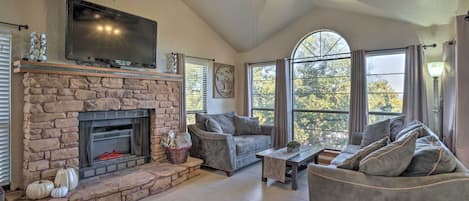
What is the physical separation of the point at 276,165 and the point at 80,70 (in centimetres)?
288

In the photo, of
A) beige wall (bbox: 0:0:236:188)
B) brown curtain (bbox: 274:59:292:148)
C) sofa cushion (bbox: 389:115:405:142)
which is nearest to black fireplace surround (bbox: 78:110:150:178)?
beige wall (bbox: 0:0:236:188)

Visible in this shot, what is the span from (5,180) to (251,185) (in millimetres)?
2992

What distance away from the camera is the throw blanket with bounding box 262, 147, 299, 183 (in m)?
A: 3.48

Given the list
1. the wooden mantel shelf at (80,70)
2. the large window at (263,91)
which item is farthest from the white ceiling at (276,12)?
the wooden mantel shelf at (80,70)

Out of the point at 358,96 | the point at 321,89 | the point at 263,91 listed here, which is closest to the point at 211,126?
the point at 263,91

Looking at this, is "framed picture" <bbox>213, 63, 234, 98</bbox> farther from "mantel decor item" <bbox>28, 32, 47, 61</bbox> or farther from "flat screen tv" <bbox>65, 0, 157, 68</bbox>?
"mantel decor item" <bbox>28, 32, 47, 61</bbox>

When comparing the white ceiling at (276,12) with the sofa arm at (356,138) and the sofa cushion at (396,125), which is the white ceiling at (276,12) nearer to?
the sofa cushion at (396,125)

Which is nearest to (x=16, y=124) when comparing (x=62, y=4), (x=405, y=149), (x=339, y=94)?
(x=62, y=4)

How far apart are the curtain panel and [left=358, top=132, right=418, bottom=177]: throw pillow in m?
1.85

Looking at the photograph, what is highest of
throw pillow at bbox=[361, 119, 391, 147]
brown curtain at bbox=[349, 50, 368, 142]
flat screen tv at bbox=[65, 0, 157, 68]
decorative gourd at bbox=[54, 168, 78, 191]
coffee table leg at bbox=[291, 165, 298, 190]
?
flat screen tv at bbox=[65, 0, 157, 68]

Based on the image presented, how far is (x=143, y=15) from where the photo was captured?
4270mm

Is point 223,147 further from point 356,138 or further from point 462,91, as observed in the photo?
point 462,91

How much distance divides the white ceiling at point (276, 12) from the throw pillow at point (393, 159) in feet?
7.71

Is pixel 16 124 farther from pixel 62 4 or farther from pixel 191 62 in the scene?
pixel 191 62
